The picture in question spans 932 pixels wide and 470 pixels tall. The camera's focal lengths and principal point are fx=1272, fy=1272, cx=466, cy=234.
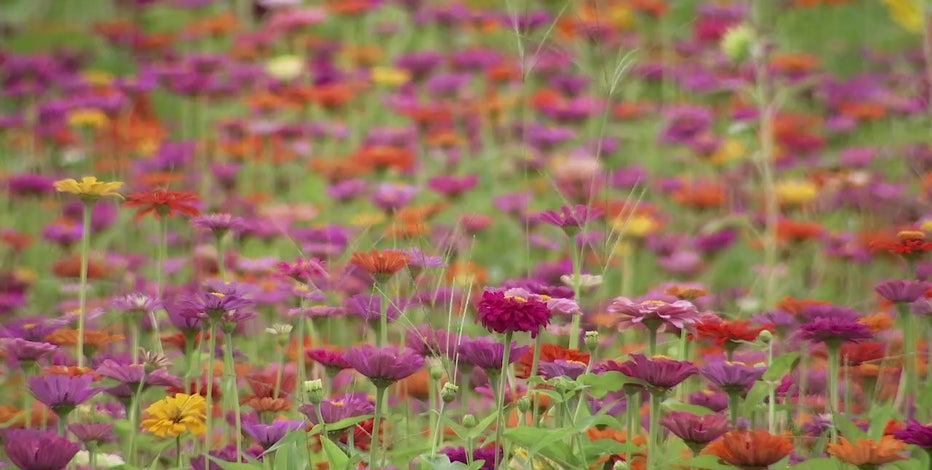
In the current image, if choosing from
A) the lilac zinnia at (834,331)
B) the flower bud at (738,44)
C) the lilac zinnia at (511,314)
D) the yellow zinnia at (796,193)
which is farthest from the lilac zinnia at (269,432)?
the yellow zinnia at (796,193)

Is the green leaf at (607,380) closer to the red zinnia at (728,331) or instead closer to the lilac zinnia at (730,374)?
the lilac zinnia at (730,374)

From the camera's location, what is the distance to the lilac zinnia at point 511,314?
1204mm

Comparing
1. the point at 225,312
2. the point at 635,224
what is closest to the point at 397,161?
the point at 635,224

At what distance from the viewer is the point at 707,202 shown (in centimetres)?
300

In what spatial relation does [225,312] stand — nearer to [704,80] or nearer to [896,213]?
[896,213]

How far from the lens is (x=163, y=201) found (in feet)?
4.92

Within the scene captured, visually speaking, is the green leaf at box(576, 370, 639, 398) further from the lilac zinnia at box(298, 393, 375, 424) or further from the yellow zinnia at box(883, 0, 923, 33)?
the yellow zinnia at box(883, 0, 923, 33)

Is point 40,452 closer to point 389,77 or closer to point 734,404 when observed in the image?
point 734,404

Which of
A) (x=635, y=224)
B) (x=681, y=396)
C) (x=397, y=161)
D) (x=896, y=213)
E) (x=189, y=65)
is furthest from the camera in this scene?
(x=189, y=65)

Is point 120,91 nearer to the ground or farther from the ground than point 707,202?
farther from the ground

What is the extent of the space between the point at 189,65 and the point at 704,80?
154cm

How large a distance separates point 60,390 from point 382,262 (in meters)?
0.37

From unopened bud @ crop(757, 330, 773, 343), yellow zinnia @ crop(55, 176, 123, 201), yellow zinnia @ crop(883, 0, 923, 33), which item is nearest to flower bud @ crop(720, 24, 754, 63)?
yellow zinnia @ crop(883, 0, 923, 33)

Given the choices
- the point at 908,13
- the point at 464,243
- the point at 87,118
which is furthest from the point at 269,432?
the point at 908,13
